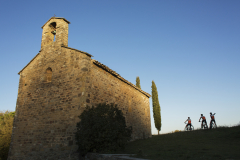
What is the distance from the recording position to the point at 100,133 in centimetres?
842

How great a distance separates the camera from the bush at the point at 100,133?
837 centimetres

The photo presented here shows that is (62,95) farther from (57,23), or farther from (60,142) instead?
(57,23)

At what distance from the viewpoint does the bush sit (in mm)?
8367

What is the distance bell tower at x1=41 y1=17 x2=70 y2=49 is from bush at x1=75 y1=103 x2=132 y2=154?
6195 millimetres

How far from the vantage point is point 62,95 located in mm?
10820

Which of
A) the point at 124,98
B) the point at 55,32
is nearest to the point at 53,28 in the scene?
the point at 55,32

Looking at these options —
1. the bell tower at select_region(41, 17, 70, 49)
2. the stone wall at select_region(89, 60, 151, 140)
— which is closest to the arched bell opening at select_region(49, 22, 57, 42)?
the bell tower at select_region(41, 17, 70, 49)

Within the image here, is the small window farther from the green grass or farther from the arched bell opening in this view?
the green grass

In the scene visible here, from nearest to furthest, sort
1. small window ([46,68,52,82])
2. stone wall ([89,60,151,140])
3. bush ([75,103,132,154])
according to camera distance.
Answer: bush ([75,103,132,154]) → stone wall ([89,60,151,140]) → small window ([46,68,52,82])

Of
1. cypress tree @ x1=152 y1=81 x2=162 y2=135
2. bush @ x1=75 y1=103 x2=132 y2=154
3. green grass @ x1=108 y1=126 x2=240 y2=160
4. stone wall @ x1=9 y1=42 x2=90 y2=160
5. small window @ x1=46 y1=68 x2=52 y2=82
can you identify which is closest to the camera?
green grass @ x1=108 y1=126 x2=240 y2=160

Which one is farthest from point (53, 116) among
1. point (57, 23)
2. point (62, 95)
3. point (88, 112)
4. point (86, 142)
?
point (57, 23)

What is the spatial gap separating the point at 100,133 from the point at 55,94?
15.1ft

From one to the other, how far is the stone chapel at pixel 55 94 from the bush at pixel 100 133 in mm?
878

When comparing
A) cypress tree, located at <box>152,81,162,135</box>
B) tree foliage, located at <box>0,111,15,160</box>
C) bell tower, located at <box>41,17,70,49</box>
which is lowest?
tree foliage, located at <box>0,111,15,160</box>
